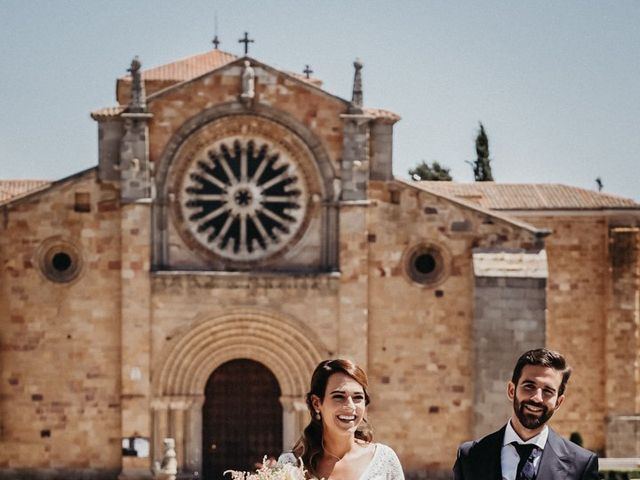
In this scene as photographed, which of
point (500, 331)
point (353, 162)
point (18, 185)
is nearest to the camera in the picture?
point (500, 331)

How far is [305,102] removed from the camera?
21766 mm

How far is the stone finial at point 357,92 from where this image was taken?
21.6m

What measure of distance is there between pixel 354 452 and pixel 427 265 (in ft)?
51.8

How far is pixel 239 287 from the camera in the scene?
71.0 ft

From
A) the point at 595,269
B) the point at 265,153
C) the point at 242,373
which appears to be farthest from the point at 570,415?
the point at 265,153

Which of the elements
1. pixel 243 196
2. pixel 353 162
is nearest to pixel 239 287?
pixel 243 196

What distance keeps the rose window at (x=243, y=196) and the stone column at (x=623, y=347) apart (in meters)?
8.72

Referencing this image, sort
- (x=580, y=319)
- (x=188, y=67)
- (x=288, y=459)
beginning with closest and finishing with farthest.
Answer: (x=288, y=459) → (x=580, y=319) → (x=188, y=67)

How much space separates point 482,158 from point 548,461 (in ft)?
136

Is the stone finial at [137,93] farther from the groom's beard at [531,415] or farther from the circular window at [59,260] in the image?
the groom's beard at [531,415]

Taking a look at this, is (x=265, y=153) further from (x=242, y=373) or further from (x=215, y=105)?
(x=242, y=373)

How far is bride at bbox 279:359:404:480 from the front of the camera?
632cm

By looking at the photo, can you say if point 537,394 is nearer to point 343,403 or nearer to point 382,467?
point 382,467

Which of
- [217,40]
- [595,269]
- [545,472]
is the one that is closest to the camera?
[545,472]
